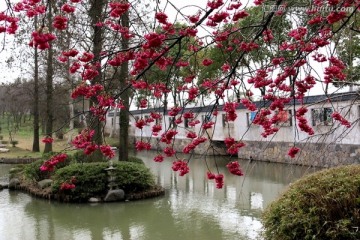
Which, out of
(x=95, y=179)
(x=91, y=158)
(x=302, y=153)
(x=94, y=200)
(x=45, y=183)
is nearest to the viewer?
(x=94, y=200)

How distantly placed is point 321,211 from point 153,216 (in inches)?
172

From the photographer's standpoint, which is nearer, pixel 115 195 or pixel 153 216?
pixel 153 216

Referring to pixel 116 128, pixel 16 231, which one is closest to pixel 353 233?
pixel 16 231

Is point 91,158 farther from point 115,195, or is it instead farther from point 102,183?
point 115,195

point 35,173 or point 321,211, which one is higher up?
point 321,211

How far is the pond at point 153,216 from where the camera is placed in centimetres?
615

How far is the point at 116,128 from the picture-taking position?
29172 mm

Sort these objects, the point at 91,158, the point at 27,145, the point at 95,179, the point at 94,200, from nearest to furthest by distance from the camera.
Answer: the point at 94,200 → the point at 95,179 → the point at 91,158 → the point at 27,145

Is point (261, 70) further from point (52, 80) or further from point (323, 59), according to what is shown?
point (52, 80)

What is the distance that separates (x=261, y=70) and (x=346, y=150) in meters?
10.6

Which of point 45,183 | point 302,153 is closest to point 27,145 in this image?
point 45,183

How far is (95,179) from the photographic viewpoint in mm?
8750

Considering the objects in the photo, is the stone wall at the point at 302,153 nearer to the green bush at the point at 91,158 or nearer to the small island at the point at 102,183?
the small island at the point at 102,183

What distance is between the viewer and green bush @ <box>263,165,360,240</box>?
10.7 ft
